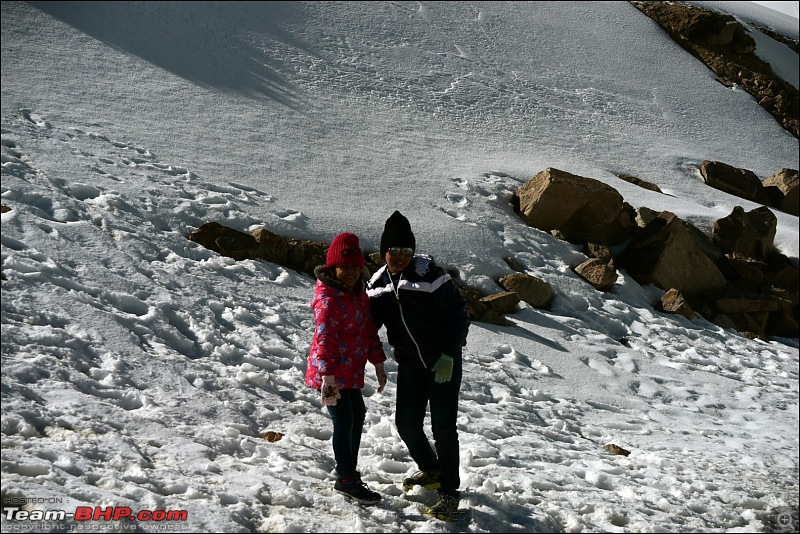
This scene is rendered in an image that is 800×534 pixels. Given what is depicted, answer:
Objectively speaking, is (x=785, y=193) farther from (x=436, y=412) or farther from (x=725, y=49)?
(x=436, y=412)

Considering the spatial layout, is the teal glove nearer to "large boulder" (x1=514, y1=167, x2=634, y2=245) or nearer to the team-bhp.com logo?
→ the team-bhp.com logo

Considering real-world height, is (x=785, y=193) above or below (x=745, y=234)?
above

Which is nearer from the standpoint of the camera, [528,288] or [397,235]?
[397,235]

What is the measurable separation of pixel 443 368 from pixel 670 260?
8.41m

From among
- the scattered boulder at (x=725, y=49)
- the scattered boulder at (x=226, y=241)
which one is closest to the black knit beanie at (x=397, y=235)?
the scattered boulder at (x=226, y=241)

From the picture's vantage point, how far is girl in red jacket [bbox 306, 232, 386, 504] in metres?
4.55

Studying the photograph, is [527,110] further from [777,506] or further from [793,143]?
[777,506]

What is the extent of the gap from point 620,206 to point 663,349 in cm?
339

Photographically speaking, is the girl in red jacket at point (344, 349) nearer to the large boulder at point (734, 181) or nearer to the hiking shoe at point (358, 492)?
the hiking shoe at point (358, 492)

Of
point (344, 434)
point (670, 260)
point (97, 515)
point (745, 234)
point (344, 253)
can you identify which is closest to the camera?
point (97, 515)

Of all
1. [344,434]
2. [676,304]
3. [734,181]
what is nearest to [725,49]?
[734,181]

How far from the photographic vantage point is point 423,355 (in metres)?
4.72

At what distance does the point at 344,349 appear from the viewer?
461cm

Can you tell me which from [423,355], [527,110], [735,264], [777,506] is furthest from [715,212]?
[423,355]
